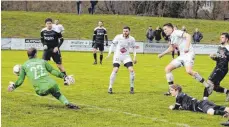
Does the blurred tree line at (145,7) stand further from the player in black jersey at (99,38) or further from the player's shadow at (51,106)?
the player's shadow at (51,106)

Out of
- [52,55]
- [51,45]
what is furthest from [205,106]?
[51,45]

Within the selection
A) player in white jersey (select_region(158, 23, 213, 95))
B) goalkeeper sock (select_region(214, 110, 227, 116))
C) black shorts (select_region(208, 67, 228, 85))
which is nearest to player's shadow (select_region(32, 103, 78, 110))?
player in white jersey (select_region(158, 23, 213, 95))

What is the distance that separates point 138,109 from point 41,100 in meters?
2.87

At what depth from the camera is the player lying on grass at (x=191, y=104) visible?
463 inches

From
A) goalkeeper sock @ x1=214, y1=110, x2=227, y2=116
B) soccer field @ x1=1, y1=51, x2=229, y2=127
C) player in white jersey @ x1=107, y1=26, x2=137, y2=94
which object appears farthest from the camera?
player in white jersey @ x1=107, y1=26, x2=137, y2=94

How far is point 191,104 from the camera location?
12.4 meters

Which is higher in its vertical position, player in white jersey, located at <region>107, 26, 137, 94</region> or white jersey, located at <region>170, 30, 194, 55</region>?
white jersey, located at <region>170, 30, 194, 55</region>

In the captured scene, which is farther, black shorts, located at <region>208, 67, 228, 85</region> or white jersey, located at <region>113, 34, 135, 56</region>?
white jersey, located at <region>113, 34, 135, 56</region>

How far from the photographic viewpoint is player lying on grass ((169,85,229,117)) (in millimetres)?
11771

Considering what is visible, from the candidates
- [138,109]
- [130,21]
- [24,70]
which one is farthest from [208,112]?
[130,21]

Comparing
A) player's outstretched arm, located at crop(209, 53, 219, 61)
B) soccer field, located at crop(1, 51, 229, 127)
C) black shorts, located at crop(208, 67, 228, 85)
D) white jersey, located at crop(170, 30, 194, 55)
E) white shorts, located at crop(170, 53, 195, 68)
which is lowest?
soccer field, located at crop(1, 51, 229, 127)

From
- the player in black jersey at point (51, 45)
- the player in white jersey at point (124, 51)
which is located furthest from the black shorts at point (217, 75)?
the player in black jersey at point (51, 45)

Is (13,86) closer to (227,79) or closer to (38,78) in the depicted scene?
(38,78)

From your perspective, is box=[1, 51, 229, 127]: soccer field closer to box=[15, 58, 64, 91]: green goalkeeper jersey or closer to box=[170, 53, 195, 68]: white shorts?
box=[15, 58, 64, 91]: green goalkeeper jersey
